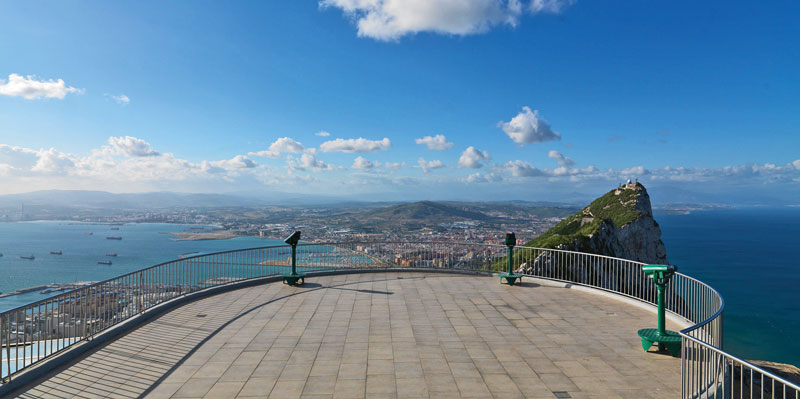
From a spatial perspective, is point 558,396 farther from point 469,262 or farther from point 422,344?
point 469,262

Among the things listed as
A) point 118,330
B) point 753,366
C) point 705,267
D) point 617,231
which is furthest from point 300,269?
point 705,267

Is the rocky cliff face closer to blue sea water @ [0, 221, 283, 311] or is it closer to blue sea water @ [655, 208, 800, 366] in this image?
blue sea water @ [655, 208, 800, 366]

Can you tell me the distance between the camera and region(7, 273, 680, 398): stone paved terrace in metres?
4.82

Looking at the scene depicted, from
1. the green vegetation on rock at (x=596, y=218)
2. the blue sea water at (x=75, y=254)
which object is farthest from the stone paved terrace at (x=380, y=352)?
the blue sea water at (x=75, y=254)

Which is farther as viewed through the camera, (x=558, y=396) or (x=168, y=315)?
(x=168, y=315)

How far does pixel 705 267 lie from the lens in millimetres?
71000

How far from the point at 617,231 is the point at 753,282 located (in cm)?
4419

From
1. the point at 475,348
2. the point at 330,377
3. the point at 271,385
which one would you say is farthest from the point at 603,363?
the point at 271,385

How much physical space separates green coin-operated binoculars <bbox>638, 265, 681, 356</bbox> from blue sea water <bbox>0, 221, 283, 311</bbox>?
120ft

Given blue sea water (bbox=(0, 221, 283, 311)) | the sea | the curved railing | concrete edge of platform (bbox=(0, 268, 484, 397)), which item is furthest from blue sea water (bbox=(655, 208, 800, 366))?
blue sea water (bbox=(0, 221, 283, 311))

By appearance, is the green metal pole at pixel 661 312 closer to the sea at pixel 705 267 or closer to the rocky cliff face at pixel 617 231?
the rocky cliff face at pixel 617 231

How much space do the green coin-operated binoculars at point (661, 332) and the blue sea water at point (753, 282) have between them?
39617mm

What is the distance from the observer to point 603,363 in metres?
5.56

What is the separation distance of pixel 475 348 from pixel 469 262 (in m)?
7.36
